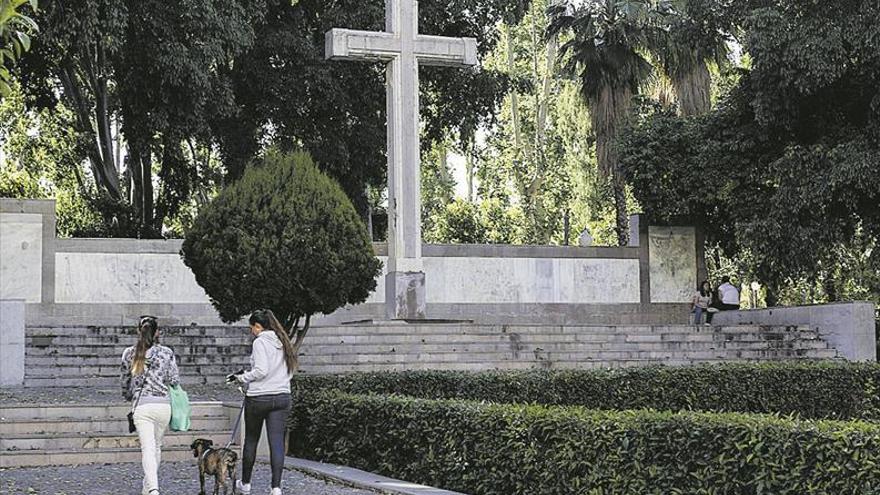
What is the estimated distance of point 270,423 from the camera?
10906 millimetres

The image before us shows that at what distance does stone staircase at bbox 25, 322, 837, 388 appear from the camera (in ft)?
67.5

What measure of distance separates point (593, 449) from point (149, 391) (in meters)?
3.62

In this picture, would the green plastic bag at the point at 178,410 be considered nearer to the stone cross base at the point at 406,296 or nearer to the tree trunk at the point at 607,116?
the stone cross base at the point at 406,296

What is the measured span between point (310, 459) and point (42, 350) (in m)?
8.50

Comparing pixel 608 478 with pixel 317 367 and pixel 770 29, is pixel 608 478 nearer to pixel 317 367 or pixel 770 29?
pixel 317 367

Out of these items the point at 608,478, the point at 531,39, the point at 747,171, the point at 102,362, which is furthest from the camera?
the point at 531,39

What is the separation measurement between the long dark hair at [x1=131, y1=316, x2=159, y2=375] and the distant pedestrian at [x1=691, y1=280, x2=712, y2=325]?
18.7 meters

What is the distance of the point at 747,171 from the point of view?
93.2 feet

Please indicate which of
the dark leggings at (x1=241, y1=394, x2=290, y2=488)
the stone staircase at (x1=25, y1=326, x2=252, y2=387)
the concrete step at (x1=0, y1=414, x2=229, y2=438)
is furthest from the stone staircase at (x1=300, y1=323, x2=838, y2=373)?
the dark leggings at (x1=241, y1=394, x2=290, y2=488)

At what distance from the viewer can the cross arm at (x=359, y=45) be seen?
75.8 feet

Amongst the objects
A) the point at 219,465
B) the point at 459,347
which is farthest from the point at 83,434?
the point at 459,347

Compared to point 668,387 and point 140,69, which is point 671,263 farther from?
point 668,387

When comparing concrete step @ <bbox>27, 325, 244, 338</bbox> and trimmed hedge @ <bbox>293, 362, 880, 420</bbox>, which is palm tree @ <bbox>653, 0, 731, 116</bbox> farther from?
trimmed hedge @ <bbox>293, 362, 880, 420</bbox>

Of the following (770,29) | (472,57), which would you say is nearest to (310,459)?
(472,57)
